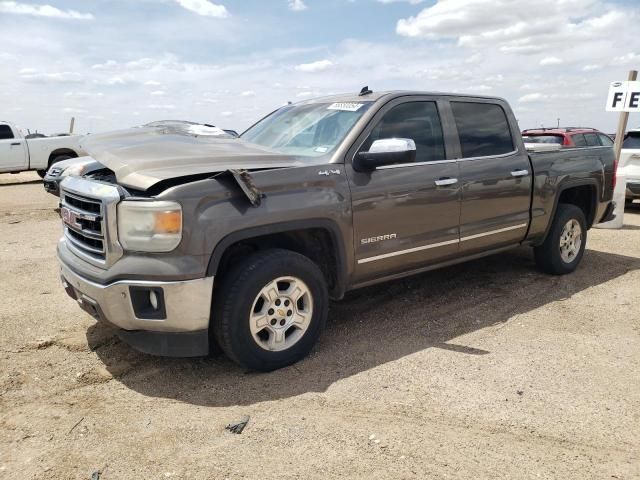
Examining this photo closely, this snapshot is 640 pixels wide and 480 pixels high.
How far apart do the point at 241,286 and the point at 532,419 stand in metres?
1.87

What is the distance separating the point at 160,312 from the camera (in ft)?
10.6

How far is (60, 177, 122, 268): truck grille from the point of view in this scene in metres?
A: 3.27

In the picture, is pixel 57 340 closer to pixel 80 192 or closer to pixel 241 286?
pixel 80 192

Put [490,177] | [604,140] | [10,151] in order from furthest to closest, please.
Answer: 1. [10,151]
2. [604,140]
3. [490,177]

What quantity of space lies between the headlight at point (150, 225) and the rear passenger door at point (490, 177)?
255 centimetres

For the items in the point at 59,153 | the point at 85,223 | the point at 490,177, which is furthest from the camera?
the point at 59,153

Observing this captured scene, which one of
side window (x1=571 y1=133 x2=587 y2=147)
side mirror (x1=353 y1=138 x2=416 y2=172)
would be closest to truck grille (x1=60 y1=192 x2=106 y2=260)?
side mirror (x1=353 y1=138 x2=416 y2=172)

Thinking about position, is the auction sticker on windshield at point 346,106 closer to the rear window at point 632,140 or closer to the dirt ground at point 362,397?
the dirt ground at point 362,397

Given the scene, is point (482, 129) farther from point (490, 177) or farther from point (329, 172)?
point (329, 172)

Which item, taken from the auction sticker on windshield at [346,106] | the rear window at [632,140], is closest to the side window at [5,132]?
the auction sticker on windshield at [346,106]

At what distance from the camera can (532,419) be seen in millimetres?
3105

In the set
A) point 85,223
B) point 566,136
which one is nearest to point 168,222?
point 85,223

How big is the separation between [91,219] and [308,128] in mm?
1883

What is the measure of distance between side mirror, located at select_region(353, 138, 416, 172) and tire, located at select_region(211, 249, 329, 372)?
0.85 metres
